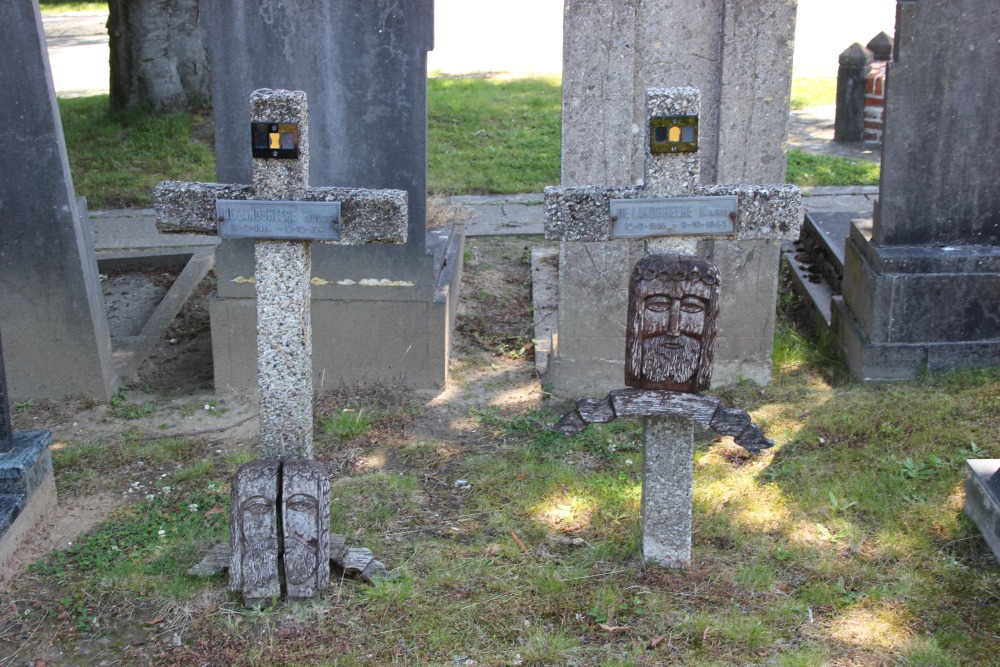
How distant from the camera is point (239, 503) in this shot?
13.6 ft

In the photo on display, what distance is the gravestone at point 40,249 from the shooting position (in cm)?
570

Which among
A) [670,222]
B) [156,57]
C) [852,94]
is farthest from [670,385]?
[156,57]

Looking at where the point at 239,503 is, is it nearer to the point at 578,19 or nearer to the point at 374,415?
the point at 374,415

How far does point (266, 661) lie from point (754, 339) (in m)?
3.38

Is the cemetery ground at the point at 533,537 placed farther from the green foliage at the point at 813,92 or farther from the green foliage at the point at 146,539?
the green foliage at the point at 813,92

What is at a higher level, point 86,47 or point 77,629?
point 86,47

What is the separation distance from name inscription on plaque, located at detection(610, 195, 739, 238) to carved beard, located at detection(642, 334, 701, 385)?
0.42 metres

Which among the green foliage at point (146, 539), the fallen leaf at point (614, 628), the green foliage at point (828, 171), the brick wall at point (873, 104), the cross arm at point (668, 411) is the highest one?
the brick wall at point (873, 104)

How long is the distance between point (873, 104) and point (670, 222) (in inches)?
340

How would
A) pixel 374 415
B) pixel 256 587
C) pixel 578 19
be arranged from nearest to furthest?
pixel 256 587, pixel 578 19, pixel 374 415

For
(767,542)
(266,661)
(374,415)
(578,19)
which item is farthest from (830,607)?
(578,19)

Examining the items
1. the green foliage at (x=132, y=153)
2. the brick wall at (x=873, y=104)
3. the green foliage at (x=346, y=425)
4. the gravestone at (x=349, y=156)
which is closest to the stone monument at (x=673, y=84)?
the gravestone at (x=349, y=156)

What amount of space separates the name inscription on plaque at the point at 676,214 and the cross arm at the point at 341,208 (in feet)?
2.81

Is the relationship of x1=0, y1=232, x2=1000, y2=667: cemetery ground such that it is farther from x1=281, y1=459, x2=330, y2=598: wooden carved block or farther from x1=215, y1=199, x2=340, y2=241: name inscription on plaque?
x1=215, y1=199, x2=340, y2=241: name inscription on plaque
